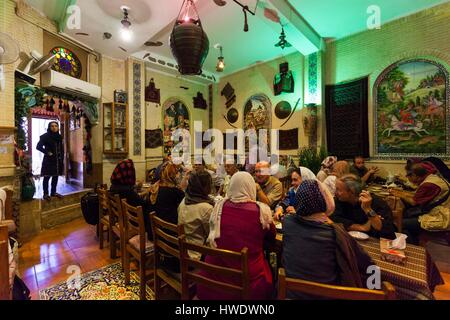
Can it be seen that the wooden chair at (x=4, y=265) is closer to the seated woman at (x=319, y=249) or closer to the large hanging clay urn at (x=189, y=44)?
the seated woman at (x=319, y=249)

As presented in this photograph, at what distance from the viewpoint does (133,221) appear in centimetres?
216

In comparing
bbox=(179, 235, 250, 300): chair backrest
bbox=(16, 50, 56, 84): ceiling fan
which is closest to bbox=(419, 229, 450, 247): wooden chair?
bbox=(179, 235, 250, 300): chair backrest

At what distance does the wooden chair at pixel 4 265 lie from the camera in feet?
4.50

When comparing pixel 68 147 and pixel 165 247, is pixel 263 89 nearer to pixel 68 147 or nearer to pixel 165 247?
pixel 165 247

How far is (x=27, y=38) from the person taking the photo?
3.44m

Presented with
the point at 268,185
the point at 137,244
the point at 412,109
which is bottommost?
the point at 137,244

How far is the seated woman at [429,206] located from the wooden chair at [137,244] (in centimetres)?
305

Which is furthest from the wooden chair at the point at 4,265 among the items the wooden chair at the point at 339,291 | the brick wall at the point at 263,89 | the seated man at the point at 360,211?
the brick wall at the point at 263,89

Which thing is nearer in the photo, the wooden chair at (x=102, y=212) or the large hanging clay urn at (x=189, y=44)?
the large hanging clay urn at (x=189, y=44)

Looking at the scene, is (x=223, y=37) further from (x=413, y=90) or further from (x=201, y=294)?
(x=201, y=294)

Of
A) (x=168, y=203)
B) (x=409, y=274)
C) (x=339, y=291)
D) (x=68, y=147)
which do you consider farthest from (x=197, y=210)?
(x=68, y=147)

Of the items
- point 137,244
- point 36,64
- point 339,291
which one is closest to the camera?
point 339,291

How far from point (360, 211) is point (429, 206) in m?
1.49
